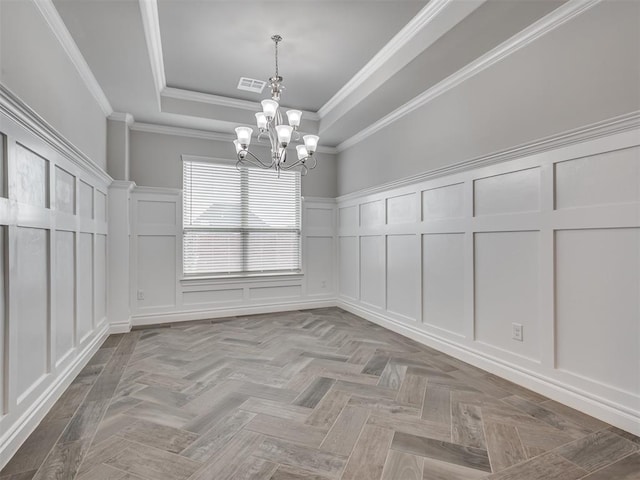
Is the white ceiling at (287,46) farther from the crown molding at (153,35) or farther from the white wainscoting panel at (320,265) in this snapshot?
the white wainscoting panel at (320,265)

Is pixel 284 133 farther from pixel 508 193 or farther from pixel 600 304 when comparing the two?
pixel 600 304

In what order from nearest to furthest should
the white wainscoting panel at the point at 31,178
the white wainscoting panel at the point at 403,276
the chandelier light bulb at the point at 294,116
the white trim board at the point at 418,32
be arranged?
1. the white wainscoting panel at the point at 31,178
2. the white trim board at the point at 418,32
3. the chandelier light bulb at the point at 294,116
4. the white wainscoting panel at the point at 403,276

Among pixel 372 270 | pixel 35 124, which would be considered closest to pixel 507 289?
pixel 372 270

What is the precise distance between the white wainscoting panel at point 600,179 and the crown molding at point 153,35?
3.12 meters

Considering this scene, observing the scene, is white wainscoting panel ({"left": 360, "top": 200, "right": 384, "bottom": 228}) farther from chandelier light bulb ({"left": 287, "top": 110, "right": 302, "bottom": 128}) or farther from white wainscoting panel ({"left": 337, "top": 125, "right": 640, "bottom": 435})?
chandelier light bulb ({"left": 287, "top": 110, "right": 302, "bottom": 128})

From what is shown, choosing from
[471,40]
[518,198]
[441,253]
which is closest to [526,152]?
[518,198]

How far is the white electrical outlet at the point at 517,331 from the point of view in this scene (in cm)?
257

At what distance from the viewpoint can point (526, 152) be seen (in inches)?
98.6

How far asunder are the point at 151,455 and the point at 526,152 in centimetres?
313

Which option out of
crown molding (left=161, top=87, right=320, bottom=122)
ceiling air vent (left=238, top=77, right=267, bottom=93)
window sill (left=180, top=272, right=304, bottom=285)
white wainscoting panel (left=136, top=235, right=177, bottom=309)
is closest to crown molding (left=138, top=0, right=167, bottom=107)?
crown molding (left=161, top=87, right=320, bottom=122)

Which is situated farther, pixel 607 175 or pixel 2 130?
pixel 607 175

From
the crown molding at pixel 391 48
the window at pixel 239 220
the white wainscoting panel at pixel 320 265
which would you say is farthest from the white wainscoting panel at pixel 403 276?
the crown molding at pixel 391 48

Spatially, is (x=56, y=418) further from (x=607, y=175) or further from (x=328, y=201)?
(x=328, y=201)

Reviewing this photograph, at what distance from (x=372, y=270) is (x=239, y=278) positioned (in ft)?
6.39
